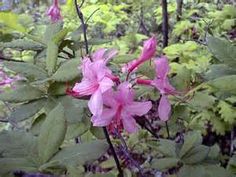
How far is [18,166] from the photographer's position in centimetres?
81

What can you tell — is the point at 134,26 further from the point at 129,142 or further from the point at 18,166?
the point at 18,166

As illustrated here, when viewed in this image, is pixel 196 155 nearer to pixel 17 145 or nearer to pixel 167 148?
pixel 167 148

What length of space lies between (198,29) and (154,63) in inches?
77.5

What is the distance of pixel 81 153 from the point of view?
0.87m

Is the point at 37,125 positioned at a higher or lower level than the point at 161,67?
lower

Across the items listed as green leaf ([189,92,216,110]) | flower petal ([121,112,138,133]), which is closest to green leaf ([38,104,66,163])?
flower petal ([121,112,138,133])

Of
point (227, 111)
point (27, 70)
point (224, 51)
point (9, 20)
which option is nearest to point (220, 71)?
point (224, 51)

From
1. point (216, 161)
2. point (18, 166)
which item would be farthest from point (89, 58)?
point (216, 161)

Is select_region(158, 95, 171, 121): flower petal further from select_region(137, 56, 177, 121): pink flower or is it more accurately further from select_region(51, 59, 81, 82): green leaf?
select_region(51, 59, 81, 82): green leaf

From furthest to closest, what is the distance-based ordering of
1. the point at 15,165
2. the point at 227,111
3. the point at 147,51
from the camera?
the point at 227,111
the point at 147,51
the point at 15,165

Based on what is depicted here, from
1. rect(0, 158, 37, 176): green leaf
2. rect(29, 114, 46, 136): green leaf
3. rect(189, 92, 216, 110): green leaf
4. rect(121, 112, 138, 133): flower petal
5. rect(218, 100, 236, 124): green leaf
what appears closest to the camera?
rect(0, 158, 37, 176): green leaf

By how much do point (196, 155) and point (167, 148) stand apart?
102mm

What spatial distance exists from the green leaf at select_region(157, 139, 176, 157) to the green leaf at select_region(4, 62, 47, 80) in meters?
0.41

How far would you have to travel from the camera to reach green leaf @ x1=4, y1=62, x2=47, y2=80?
101 cm
